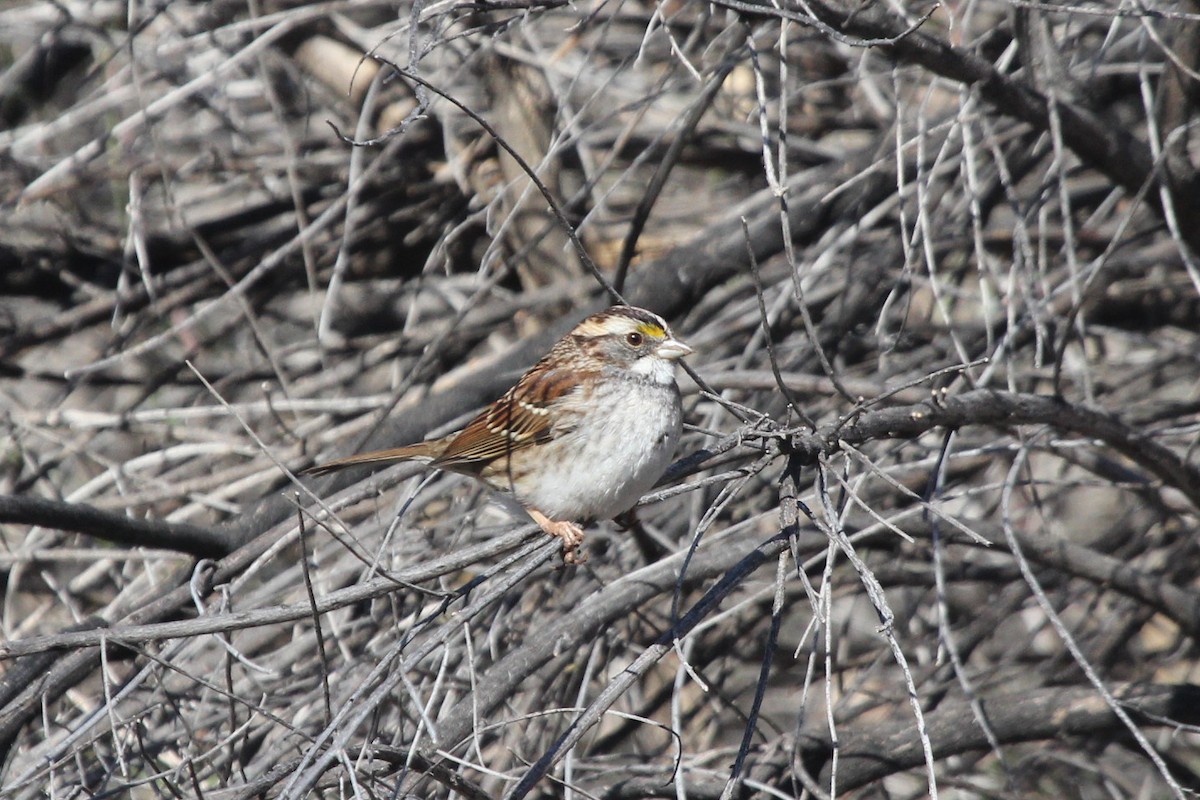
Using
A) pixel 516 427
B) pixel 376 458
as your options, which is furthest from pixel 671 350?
pixel 376 458

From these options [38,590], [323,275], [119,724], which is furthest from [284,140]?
[119,724]

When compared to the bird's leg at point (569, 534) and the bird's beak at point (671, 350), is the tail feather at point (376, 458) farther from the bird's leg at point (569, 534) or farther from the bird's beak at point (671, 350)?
the bird's beak at point (671, 350)

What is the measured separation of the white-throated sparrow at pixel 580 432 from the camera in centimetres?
349

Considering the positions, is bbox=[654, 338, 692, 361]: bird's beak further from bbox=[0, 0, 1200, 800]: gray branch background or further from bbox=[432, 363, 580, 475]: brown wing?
bbox=[432, 363, 580, 475]: brown wing

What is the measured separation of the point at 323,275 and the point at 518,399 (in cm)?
163

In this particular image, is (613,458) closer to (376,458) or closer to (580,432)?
(580,432)

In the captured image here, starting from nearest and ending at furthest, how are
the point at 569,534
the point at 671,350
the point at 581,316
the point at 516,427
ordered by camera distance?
the point at 569,534
the point at 671,350
the point at 516,427
the point at 581,316

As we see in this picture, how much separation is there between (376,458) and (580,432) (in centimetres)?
60

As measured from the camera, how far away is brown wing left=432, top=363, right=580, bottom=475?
386 centimetres

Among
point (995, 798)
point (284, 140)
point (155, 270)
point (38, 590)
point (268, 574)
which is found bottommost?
point (995, 798)

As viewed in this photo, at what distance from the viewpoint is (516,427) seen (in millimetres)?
3926

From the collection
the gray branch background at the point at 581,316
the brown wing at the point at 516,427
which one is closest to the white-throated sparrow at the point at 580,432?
the brown wing at the point at 516,427

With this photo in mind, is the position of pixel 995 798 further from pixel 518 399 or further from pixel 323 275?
pixel 323 275

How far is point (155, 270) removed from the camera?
5.24 m
